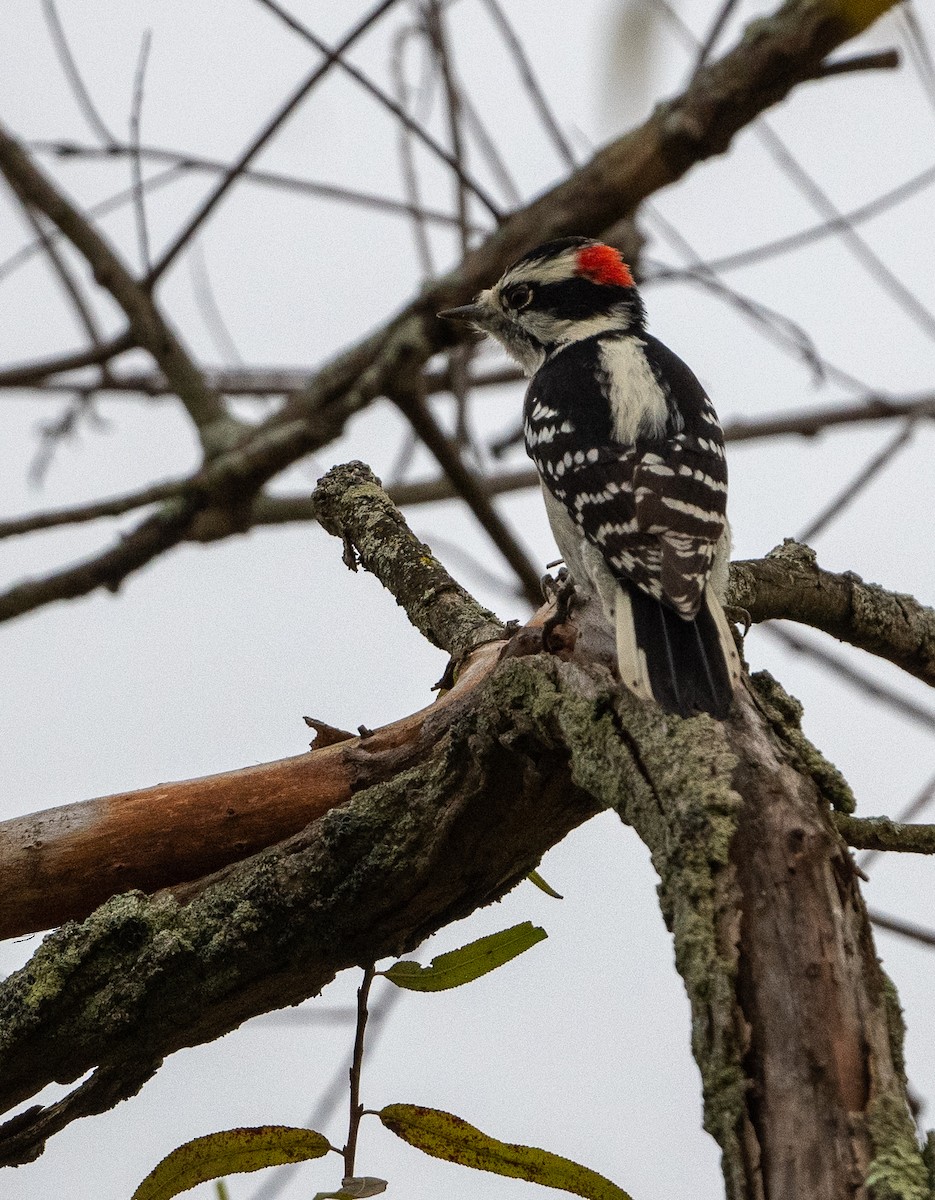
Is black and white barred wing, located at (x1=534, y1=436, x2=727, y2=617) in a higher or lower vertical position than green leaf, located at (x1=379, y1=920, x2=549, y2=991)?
higher

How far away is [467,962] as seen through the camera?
7.07ft

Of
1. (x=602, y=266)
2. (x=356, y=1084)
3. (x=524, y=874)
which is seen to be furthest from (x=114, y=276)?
(x=356, y=1084)

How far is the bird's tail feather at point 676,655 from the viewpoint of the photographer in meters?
1.96

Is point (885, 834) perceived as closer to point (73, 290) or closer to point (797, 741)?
point (797, 741)

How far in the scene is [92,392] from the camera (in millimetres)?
5961

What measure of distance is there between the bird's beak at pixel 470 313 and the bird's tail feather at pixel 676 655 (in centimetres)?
195

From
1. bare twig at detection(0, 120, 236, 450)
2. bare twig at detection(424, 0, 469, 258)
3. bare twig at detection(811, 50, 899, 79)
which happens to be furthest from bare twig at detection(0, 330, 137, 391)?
bare twig at detection(811, 50, 899, 79)

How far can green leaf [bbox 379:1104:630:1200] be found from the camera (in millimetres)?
1821

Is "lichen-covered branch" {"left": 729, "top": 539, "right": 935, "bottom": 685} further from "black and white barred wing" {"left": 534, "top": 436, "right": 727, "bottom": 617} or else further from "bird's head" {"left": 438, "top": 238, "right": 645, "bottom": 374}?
"bird's head" {"left": 438, "top": 238, "right": 645, "bottom": 374}

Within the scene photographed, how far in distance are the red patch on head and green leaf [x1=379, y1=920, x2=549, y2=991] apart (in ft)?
9.90

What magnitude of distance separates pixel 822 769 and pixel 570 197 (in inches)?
117

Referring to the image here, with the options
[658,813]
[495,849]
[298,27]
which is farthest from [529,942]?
[298,27]

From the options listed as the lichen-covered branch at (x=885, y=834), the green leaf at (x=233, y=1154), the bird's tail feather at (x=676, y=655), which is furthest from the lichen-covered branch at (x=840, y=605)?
the green leaf at (x=233, y=1154)

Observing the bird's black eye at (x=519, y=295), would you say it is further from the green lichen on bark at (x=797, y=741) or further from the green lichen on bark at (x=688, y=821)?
the green lichen on bark at (x=688, y=821)
